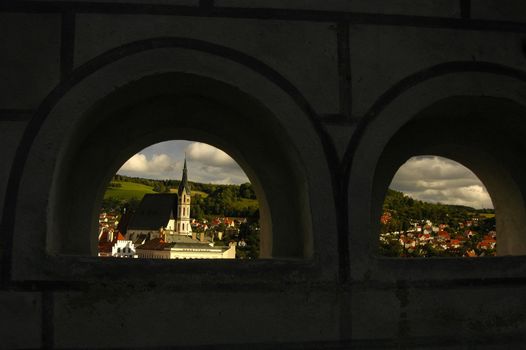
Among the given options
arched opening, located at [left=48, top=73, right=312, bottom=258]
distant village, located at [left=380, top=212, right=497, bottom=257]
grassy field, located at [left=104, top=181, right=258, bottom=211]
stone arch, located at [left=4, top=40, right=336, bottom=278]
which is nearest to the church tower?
grassy field, located at [left=104, top=181, right=258, bottom=211]

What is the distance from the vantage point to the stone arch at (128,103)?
404 cm

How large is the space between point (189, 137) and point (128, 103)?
1.15 metres

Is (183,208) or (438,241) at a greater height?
(183,208)

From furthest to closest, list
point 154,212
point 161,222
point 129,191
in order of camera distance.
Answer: point 129,191 < point 154,212 < point 161,222

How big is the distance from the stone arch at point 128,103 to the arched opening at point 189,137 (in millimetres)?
28

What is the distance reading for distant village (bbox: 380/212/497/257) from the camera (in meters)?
7.54

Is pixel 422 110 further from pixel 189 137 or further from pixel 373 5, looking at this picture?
pixel 189 137

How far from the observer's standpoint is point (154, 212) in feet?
214

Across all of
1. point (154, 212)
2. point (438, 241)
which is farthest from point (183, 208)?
point (438, 241)

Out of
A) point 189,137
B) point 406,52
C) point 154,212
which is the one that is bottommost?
point 189,137

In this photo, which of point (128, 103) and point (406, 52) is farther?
point (128, 103)

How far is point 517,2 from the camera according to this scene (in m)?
4.73

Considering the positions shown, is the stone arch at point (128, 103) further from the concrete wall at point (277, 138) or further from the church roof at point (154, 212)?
the church roof at point (154, 212)

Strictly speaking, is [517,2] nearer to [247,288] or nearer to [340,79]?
[340,79]
